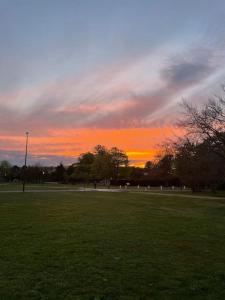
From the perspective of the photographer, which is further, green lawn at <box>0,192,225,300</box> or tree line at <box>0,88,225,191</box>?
tree line at <box>0,88,225,191</box>

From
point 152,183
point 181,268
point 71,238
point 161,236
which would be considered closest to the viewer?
point 181,268

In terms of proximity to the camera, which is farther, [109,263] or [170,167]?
[170,167]

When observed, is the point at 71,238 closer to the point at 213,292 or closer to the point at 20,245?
the point at 20,245

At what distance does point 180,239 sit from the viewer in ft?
48.3

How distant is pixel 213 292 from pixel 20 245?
19.9ft

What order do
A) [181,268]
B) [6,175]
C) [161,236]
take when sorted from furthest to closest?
[6,175], [161,236], [181,268]

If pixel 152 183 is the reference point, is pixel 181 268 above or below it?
below

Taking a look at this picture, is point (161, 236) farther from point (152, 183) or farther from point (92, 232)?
point (152, 183)

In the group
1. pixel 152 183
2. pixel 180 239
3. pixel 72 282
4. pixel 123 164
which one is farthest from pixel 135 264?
pixel 123 164

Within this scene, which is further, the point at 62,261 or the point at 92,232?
the point at 92,232

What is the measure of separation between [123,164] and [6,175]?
52.6 meters

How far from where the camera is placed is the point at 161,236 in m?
15.3

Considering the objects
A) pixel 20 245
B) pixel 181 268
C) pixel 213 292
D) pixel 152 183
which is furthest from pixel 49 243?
pixel 152 183

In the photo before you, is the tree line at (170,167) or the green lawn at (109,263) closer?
the green lawn at (109,263)
